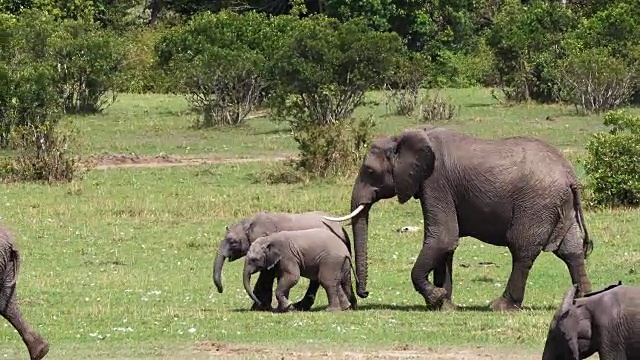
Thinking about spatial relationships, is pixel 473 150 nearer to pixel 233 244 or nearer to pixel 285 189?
pixel 233 244

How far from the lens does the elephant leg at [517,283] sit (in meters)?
15.4

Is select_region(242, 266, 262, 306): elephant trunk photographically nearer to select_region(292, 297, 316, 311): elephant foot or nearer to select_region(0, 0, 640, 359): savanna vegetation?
select_region(0, 0, 640, 359): savanna vegetation

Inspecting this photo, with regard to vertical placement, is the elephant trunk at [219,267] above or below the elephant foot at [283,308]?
above

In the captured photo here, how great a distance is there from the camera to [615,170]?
23.4m

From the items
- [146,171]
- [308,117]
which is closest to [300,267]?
[146,171]

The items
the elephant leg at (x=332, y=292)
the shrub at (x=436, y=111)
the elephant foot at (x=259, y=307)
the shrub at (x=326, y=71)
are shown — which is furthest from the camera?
the shrub at (x=436, y=111)

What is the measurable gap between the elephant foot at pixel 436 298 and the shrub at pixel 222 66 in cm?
1985

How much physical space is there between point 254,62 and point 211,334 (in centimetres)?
2181

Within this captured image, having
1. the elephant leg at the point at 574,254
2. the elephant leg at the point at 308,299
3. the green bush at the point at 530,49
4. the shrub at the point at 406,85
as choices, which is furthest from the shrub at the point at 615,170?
the green bush at the point at 530,49

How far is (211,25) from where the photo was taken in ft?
125

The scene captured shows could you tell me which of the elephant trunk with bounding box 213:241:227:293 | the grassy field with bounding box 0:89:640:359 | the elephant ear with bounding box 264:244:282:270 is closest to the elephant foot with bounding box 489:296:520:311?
the grassy field with bounding box 0:89:640:359

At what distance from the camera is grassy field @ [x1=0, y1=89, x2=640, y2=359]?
13.6 meters

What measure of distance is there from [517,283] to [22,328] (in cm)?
528

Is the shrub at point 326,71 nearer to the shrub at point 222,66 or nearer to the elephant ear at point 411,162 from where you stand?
the shrub at point 222,66
